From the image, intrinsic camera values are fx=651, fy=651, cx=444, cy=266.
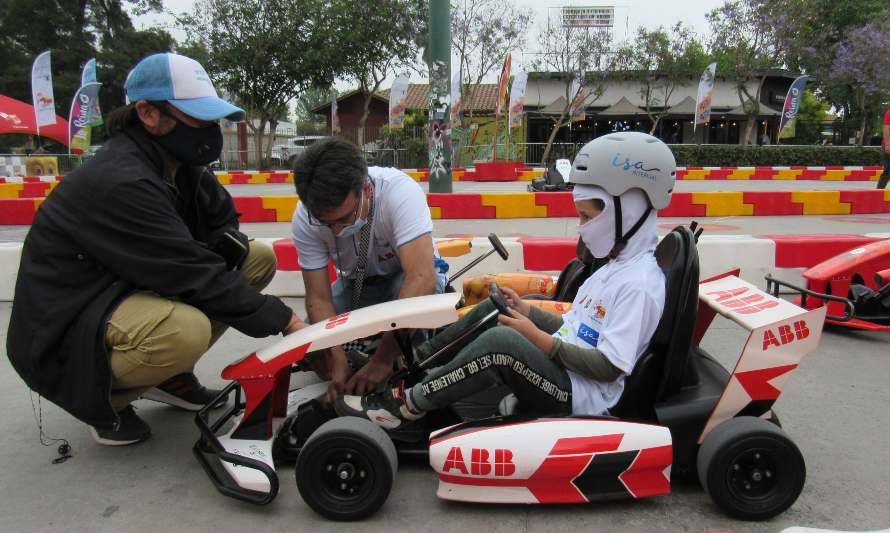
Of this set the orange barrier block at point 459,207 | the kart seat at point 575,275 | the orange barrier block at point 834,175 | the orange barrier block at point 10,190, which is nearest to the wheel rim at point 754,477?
the kart seat at point 575,275

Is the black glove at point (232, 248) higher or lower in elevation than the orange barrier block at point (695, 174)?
lower

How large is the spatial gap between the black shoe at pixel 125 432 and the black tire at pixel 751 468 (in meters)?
2.24

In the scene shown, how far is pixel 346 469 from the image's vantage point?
7.07ft

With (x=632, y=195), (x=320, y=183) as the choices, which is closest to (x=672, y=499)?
(x=632, y=195)

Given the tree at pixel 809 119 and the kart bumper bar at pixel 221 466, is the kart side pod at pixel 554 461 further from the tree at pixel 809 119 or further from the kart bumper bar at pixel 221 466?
the tree at pixel 809 119

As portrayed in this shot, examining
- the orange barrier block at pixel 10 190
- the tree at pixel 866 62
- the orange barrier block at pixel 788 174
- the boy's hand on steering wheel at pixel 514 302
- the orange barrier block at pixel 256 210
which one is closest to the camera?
the boy's hand on steering wheel at pixel 514 302

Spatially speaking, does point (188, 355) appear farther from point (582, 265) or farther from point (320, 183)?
point (582, 265)

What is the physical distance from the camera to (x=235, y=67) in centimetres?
2809

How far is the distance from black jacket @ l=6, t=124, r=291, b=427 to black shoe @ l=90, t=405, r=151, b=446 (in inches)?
13.1

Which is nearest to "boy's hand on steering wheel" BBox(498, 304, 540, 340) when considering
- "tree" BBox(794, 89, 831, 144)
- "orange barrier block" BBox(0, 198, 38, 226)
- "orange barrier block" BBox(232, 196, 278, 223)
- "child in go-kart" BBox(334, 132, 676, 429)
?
"child in go-kart" BBox(334, 132, 676, 429)

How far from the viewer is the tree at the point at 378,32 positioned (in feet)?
90.3

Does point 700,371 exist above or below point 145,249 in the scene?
below

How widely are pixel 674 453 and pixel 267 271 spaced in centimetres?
202

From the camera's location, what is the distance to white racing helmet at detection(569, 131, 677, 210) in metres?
2.24
